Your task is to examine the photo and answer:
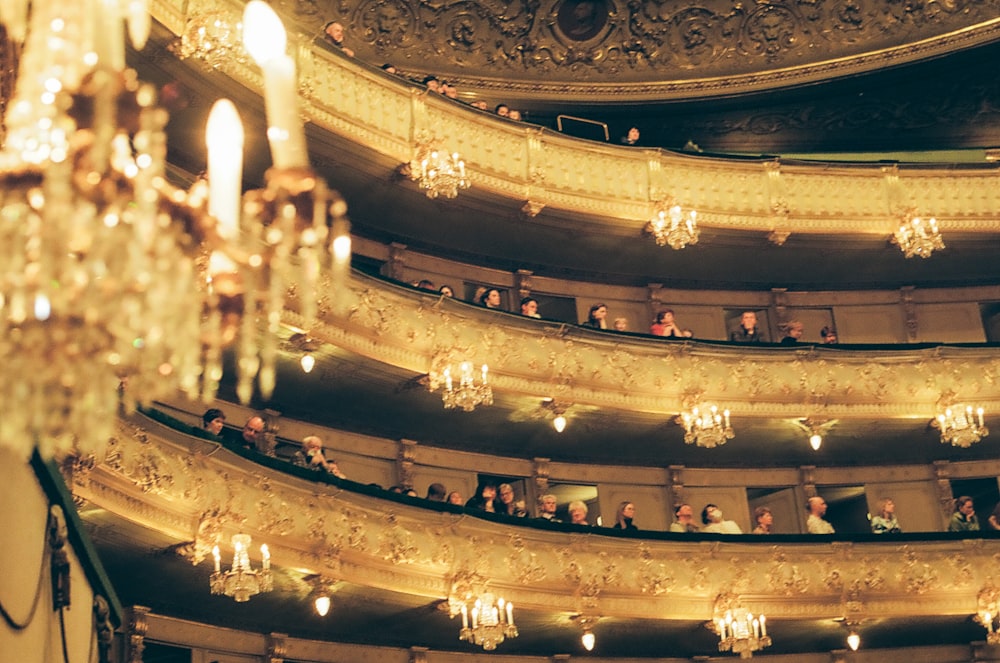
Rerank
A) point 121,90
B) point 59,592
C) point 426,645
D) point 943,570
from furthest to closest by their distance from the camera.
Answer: point 943,570
point 426,645
point 59,592
point 121,90

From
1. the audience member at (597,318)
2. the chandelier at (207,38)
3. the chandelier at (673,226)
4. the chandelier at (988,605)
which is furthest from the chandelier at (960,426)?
the chandelier at (207,38)

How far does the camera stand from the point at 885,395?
809 inches

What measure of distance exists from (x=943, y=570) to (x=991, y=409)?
2917 millimetres

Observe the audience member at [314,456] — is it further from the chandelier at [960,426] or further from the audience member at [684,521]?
the chandelier at [960,426]

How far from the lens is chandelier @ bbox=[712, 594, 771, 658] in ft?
56.9

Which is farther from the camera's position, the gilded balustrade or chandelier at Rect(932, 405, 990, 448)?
chandelier at Rect(932, 405, 990, 448)

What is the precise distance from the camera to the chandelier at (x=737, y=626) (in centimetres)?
1734

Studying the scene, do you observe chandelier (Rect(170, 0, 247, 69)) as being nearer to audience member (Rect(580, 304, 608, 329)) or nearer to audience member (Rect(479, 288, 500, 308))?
audience member (Rect(479, 288, 500, 308))

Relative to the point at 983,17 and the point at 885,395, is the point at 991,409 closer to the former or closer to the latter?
the point at 885,395

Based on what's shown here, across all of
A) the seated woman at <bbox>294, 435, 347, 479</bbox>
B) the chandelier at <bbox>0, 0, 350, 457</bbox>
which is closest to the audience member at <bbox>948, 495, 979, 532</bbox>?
the seated woman at <bbox>294, 435, 347, 479</bbox>

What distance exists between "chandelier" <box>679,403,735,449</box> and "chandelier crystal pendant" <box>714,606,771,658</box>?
227cm

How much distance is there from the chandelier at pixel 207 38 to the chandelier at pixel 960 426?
1113 cm

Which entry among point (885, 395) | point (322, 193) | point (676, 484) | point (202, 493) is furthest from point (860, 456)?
point (322, 193)

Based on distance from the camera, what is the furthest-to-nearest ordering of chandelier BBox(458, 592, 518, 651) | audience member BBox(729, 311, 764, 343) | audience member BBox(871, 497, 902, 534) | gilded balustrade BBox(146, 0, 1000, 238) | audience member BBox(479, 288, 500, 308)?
audience member BBox(729, 311, 764, 343) < audience member BBox(871, 497, 902, 534) < audience member BBox(479, 288, 500, 308) < gilded balustrade BBox(146, 0, 1000, 238) < chandelier BBox(458, 592, 518, 651)
